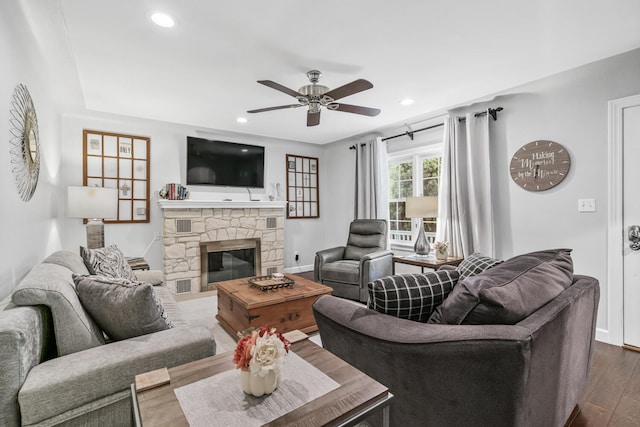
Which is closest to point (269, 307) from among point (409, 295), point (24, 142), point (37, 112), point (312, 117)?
point (409, 295)

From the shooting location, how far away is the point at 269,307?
252 centimetres

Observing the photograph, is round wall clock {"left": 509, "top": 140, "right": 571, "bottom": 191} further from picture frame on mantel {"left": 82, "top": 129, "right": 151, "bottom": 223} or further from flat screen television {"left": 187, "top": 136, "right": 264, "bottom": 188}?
picture frame on mantel {"left": 82, "top": 129, "right": 151, "bottom": 223}

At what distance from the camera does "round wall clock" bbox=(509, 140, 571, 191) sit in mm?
2850

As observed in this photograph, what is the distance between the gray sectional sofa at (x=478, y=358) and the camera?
98 cm

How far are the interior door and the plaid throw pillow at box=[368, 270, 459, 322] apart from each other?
2.18 metres

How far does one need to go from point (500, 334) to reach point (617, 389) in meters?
1.74

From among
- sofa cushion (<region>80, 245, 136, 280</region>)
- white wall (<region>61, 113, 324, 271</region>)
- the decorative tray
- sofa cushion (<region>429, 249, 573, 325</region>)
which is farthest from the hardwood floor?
white wall (<region>61, 113, 324, 271</region>)

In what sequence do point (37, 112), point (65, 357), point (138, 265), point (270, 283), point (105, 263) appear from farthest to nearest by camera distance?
point (138, 265) < point (270, 283) < point (37, 112) < point (105, 263) < point (65, 357)

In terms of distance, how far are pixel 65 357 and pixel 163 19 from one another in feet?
6.49

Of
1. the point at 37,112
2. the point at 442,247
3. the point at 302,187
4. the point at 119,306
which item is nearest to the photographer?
the point at 119,306

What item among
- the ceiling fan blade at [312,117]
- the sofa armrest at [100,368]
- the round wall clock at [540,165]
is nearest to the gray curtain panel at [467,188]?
the round wall clock at [540,165]

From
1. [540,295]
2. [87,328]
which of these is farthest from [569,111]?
[87,328]

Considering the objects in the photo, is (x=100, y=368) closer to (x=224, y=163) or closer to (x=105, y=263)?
(x=105, y=263)

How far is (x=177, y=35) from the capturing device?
6.99 feet
